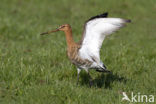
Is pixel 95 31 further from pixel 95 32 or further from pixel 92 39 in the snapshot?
pixel 92 39

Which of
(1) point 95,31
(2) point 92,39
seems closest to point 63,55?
(2) point 92,39

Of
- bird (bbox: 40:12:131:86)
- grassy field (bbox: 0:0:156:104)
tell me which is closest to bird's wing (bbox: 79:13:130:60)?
bird (bbox: 40:12:131:86)

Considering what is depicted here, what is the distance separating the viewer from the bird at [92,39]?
6277 millimetres

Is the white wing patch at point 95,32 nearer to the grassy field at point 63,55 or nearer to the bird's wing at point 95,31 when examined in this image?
the bird's wing at point 95,31

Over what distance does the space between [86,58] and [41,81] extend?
1070 millimetres

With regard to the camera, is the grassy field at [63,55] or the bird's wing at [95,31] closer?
the grassy field at [63,55]

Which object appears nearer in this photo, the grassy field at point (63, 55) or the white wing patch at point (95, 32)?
the grassy field at point (63, 55)

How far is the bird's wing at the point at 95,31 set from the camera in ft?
20.5

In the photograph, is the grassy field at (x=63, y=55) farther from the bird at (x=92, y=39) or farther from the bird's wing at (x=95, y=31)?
the bird's wing at (x=95, y=31)

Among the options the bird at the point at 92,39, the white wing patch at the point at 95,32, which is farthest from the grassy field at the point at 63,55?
the white wing patch at the point at 95,32

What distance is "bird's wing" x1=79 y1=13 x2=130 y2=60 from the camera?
6.26 m

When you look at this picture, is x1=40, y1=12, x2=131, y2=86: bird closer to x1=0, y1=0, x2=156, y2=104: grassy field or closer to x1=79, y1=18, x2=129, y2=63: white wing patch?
x1=79, y1=18, x2=129, y2=63: white wing patch

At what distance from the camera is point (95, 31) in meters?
6.41

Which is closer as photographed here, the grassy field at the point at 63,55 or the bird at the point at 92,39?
the grassy field at the point at 63,55
